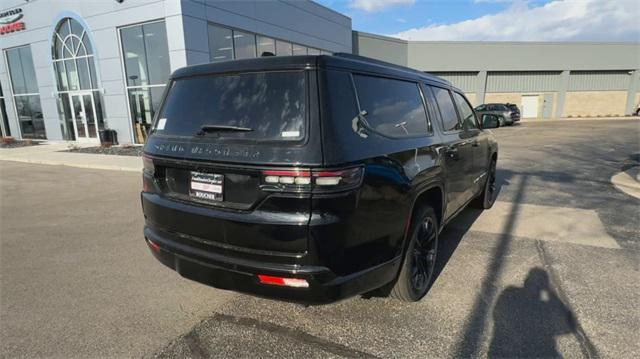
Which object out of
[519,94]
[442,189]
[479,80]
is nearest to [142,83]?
[442,189]

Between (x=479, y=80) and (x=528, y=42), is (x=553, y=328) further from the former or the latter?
(x=528, y=42)

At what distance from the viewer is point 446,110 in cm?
427

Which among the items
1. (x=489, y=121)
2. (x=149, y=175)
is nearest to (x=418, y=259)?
(x=149, y=175)

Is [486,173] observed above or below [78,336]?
above

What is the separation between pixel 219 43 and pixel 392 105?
14.5 metres

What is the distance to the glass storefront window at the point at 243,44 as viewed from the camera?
54.9 feet

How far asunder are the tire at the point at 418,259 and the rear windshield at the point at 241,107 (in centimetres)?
139

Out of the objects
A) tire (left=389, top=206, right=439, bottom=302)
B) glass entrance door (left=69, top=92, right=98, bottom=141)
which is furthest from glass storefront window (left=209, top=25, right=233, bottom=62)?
tire (left=389, top=206, right=439, bottom=302)

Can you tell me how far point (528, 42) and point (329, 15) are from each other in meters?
24.3

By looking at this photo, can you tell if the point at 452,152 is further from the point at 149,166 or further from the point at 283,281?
the point at 149,166

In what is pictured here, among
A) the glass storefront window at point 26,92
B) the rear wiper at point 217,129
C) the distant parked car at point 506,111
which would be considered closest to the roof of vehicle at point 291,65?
the rear wiper at point 217,129

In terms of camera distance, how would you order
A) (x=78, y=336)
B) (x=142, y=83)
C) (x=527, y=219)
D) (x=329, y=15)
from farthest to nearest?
(x=329, y=15), (x=142, y=83), (x=527, y=219), (x=78, y=336)

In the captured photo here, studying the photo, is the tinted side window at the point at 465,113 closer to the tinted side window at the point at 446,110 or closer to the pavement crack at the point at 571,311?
the tinted side window at the point at 446,110

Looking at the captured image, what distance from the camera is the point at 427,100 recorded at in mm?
3826
